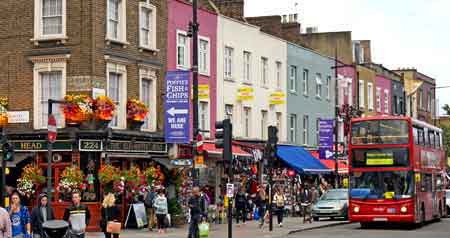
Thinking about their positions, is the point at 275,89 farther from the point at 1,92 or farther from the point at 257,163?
the point at 1,92

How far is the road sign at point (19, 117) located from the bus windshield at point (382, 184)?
12.3 meters

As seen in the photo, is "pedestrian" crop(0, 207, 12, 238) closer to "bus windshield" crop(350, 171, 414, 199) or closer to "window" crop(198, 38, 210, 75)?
"bus windshield" crop(350, 171, 414, 199)

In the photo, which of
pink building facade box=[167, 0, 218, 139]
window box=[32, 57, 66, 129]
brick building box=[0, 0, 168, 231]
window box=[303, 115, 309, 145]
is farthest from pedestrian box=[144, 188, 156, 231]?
window box=[303, 115, 309, 145]

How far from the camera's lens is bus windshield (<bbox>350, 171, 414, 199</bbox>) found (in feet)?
101

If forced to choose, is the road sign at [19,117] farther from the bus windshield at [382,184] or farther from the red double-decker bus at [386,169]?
the bus windshield at [382,184]

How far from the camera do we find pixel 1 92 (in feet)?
105

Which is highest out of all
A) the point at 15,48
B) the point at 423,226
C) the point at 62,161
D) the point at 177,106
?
the point at 15,48

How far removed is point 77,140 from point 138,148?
328cm

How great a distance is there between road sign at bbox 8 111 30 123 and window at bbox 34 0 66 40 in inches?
112

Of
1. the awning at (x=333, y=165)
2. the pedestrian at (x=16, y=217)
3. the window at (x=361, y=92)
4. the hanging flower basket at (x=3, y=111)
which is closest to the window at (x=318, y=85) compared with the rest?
the awning at (x=333, y=165)

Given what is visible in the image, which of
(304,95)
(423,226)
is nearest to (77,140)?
(423,226)

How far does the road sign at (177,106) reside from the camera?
29.8 m

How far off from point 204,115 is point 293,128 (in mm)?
11370

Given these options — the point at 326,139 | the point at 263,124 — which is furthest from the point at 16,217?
the point at 326,139
